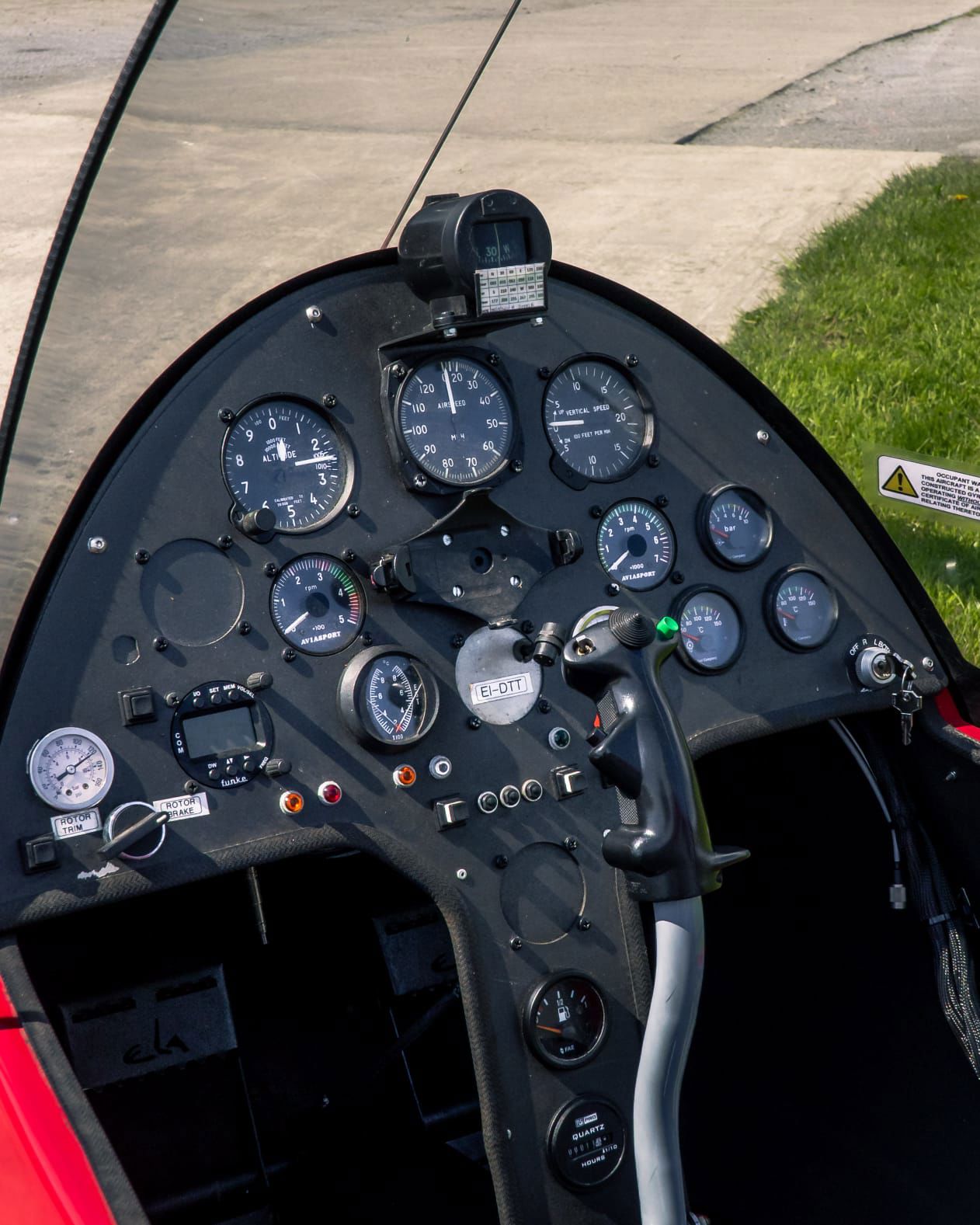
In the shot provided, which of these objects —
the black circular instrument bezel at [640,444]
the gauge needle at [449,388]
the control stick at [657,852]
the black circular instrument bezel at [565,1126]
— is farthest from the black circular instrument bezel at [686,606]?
the control stick at [657,852]

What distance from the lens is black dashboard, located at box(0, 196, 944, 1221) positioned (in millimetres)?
2139

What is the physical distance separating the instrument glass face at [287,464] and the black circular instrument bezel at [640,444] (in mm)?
416

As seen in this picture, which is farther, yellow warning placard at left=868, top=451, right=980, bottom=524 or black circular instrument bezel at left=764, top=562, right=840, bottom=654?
yellow warning placard at left=868, top=451, right=980, bottom=524

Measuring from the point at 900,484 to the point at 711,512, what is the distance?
20.3 inches

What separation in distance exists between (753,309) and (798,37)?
5.23ft

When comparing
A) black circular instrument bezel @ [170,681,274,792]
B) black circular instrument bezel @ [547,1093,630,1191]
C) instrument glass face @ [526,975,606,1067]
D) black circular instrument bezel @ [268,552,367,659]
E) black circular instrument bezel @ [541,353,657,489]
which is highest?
black circular instrument bezel @ [541,353,657,489]

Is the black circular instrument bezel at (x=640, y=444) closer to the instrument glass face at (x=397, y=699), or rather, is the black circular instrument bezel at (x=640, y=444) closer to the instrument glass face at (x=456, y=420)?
the instrument glass face at (x=456, y=420)

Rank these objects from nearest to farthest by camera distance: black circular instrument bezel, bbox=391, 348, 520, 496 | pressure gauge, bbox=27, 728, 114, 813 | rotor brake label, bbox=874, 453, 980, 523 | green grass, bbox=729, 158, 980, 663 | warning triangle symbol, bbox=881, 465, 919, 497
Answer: pressure gauge, bbox=27, 728, 114, 813
black circular instrument bezel, bbox=391, 348, 520, 496
rotor brake label, bbox=874, 453, 980, 523
warning triangle symbol, bbox=881, 465, 919, 497
green grass, bbox=729, 158, 980, 663

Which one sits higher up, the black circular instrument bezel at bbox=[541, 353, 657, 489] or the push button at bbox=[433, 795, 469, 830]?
the black circular instrument bezel at bbox=[541, 353, 657, 489]

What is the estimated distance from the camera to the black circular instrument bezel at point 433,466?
2.40m

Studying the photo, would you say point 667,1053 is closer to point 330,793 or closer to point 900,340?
point 330,793

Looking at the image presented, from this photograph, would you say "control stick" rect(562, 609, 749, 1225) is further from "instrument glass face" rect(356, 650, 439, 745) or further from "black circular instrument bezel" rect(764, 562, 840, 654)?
"black circular instrument bezel" rect(764, 562, 840, 654)

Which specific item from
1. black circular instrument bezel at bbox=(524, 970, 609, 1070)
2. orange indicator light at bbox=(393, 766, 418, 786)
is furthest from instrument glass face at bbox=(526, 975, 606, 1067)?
orange indicator light at bbox=(393, 766, 418, 786)

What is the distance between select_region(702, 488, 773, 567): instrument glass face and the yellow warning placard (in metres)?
0.38
